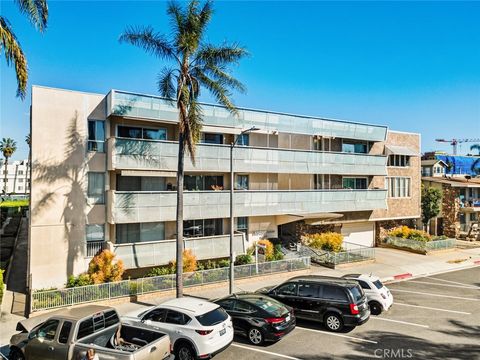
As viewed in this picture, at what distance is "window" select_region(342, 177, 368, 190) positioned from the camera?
97.7ft

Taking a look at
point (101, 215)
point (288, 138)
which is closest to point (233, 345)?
point (101, 215)

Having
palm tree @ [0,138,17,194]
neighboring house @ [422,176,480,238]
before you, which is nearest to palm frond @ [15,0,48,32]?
neighboring house @ [422,176,480,238]

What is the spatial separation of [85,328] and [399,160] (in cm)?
3082

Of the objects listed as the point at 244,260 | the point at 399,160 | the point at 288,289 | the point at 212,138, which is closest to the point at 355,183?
the point at 399,160

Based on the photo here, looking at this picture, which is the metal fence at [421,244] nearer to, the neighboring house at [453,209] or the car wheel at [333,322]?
the neighboring house at [453,209]

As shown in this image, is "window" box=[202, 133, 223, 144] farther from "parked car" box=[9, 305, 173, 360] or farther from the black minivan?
"parked car" box=[9, 305, 173, 360]

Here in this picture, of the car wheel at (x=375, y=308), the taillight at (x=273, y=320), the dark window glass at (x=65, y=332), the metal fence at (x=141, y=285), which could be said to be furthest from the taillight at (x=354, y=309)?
the dark window glass at (x=65, y=332)

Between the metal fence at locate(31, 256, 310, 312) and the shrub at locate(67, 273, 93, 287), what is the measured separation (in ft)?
5.19

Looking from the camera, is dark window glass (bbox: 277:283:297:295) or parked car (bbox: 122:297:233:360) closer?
parked car (bbox: 122:297:233:360)

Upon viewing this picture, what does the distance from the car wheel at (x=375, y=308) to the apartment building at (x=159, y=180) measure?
984 cm

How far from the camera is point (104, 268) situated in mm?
17625

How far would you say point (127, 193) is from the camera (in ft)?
62.2

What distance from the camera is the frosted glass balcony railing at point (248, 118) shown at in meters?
19.1

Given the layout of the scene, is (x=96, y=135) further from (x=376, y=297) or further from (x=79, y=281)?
(x=376, y=297)
